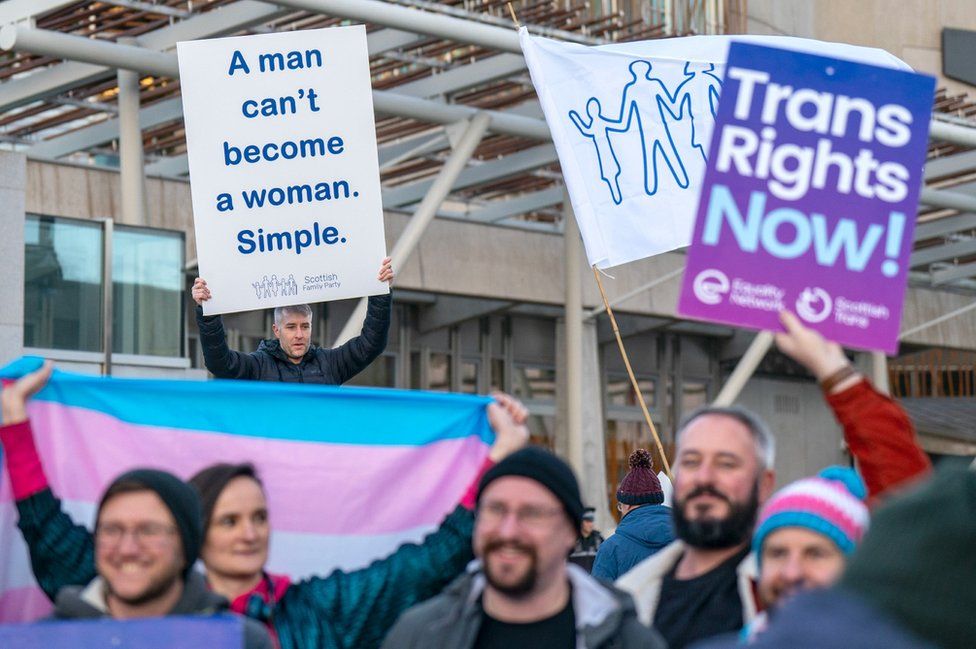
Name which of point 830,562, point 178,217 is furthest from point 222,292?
point 178,217

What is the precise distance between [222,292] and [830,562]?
4452 mm

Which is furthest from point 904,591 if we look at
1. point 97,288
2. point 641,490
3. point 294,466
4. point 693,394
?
point 693,394

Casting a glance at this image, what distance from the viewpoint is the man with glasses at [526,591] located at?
3918mm

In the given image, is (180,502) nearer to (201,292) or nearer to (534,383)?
(201,292)

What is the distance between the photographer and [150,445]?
15.4ft

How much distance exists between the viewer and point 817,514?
3.82m

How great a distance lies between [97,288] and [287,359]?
31.8 ft

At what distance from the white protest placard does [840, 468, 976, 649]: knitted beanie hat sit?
230 inches

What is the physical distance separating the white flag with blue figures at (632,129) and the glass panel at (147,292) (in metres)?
8.47

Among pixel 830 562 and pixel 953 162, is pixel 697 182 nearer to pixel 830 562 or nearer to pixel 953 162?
pixel 830 562

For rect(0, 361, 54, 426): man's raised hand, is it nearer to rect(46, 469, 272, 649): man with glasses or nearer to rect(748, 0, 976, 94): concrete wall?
rect(46, 469, 272, 649): man with glasses

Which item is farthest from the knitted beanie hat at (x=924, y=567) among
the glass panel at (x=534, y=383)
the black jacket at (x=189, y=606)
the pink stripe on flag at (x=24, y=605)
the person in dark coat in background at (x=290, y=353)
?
the glass panel at (x=534, y=383)

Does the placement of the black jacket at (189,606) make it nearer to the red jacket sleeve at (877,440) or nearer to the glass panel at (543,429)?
the red jacket sleeve at (877,440)

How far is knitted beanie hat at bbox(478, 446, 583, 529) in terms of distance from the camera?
13.1 ft
